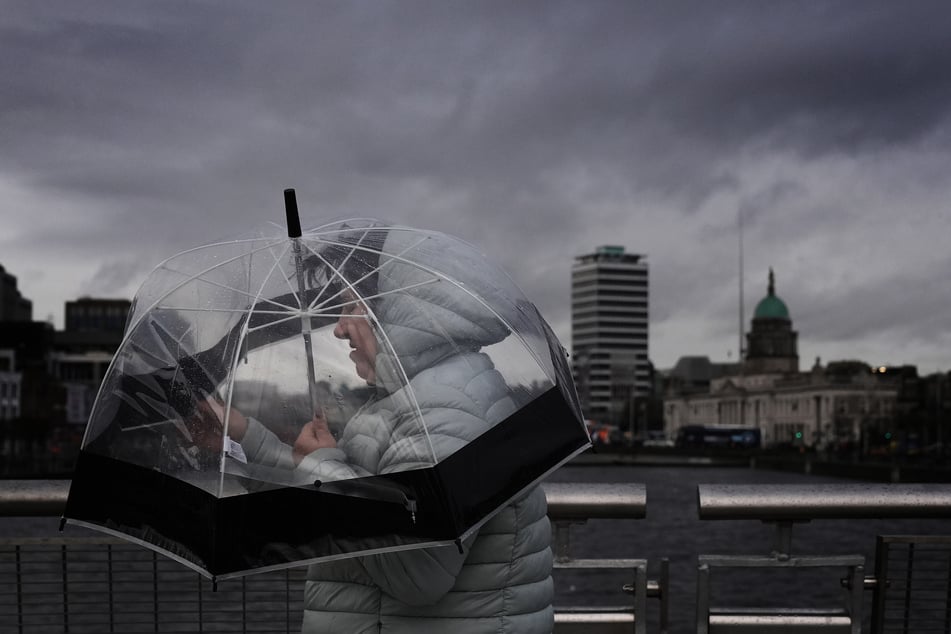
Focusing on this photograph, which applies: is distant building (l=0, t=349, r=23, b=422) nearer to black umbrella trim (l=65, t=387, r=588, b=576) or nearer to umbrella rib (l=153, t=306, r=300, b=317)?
umbrella rib (l=153, t=306, r=300, b=317)

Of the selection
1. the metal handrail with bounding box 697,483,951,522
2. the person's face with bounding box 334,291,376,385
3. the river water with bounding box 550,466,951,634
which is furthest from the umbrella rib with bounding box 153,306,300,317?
the river water with bounding box 550,466,951,634

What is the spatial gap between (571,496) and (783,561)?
0.83 m

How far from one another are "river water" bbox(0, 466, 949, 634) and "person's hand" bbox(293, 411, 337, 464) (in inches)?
87.9

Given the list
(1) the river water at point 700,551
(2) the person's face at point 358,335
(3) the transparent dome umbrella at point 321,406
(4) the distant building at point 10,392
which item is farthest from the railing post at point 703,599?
(4) the distant building at point 10,392

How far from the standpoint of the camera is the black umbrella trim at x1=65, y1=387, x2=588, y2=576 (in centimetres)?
287

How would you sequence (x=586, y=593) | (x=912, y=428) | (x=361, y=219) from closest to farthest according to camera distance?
(x=361, y=219)
(x=586, y=593)
(x=912, y=428)

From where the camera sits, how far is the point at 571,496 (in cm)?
469

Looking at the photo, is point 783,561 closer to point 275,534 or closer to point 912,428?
point 275,534

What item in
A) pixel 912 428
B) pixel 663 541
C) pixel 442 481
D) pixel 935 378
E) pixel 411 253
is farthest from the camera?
pixel 935 378

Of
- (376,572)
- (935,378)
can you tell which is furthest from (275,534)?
(935,378)

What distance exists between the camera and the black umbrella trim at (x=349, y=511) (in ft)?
9.40

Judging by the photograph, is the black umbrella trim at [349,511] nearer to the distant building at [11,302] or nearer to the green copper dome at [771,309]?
the distant building at [11,302]

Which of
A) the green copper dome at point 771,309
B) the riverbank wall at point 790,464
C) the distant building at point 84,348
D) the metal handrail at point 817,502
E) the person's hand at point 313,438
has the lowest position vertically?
the riverbank wall at point 790,464

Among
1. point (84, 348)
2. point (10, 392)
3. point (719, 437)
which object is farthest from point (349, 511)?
point (719, 437)
